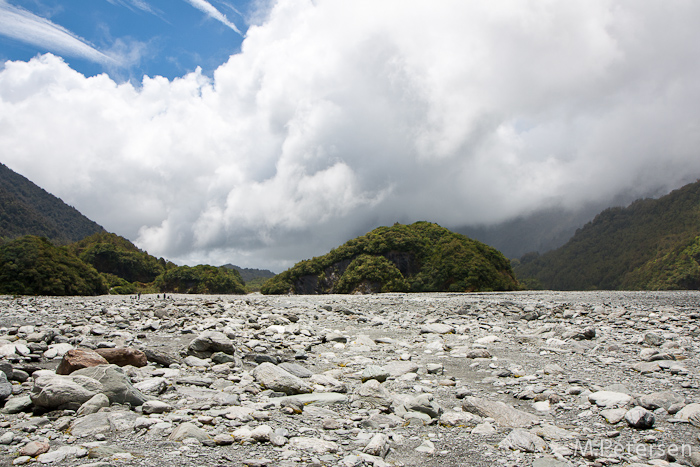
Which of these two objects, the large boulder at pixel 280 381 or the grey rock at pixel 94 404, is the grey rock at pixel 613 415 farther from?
the grey rock at pixel 94 404

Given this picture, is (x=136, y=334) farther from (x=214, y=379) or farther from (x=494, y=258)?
(x=494, y=258)

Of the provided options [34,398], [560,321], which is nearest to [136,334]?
[34,398]

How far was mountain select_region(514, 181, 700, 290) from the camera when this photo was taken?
2397 inches

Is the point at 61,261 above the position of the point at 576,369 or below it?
above

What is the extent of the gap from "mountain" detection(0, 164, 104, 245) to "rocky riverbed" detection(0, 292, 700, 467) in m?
151

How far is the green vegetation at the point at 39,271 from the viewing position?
96.7 feet

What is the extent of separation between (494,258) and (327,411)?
51786 millimetres

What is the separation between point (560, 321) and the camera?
1348cm

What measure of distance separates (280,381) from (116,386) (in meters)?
2.06

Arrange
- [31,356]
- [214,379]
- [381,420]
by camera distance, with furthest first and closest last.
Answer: [31,356] < [214,379] < [381,420]

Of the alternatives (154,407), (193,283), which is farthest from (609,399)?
(193,283)

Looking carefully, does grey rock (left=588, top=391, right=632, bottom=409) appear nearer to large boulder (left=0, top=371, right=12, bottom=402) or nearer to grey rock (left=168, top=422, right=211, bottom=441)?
grey rock (left=168, top=422, right=211, bottom=441)

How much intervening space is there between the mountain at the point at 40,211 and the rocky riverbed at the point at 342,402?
494 feet

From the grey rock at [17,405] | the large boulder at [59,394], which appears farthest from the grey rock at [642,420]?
the grey rock at [17,405]
